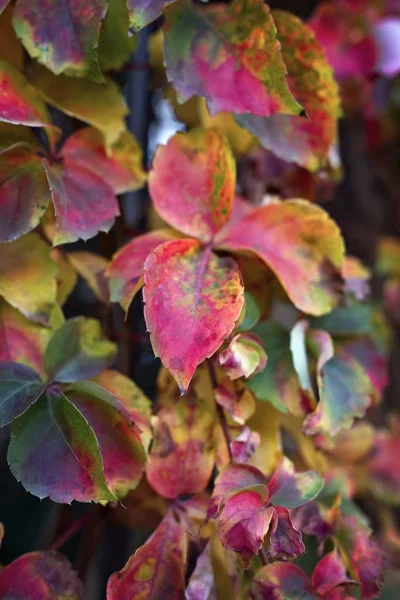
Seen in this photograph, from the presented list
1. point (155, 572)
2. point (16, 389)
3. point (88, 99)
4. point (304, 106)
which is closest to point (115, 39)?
point (88, 99)

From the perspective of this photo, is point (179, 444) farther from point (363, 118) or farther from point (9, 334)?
point (363, 118)

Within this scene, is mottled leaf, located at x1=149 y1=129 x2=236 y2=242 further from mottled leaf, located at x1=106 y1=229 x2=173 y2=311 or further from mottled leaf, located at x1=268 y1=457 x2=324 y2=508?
mottled leaf, located at x1=268 y1=457 x2=324 y2=508

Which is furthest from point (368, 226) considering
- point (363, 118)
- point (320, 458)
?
point (320, 458)

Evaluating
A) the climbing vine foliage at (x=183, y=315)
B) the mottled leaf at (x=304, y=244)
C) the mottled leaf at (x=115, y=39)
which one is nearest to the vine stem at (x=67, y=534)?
the climbing vine foliage at (x=183, y=315)

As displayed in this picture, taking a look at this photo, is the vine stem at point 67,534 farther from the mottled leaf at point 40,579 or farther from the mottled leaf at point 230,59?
the mottled leaf at point 230,59

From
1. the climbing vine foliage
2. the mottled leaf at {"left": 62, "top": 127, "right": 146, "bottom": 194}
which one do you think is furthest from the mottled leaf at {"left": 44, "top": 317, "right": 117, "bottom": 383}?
the mottled leaf at {"left": 62, "top": 127, "right": 146, "bottom": 194}
